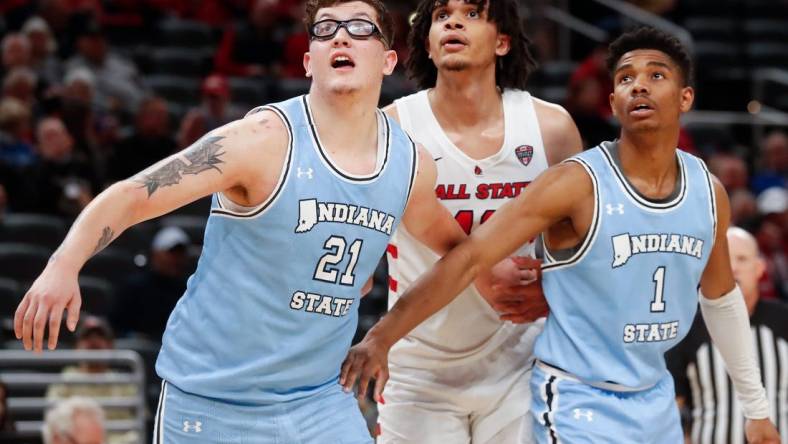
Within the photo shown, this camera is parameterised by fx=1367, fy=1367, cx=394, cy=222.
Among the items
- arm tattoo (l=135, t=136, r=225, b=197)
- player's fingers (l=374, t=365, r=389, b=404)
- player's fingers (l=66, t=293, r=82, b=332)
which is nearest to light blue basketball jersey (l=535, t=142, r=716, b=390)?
player's fingers (l=374, t=365, r=389, b=404)

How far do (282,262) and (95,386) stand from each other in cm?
510

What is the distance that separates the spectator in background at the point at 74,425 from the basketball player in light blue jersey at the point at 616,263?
3.46m

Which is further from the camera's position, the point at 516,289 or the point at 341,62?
the point at 516,289

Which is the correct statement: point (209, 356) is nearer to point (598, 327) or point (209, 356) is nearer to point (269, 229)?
point (269, 229)

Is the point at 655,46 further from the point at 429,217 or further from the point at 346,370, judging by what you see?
the point at 346,370

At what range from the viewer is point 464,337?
5.39m

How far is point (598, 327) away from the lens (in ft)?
15.2

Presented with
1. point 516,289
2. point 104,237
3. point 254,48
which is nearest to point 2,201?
point 254,48

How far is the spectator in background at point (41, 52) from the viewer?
12.7 meters

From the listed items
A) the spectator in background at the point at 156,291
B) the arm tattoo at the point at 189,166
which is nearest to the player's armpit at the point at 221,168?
the arm tattoo at the point at 189,166

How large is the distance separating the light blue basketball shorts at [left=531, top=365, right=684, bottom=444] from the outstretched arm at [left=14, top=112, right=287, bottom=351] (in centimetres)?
127

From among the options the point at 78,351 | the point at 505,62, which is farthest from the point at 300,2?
the point at 505,62

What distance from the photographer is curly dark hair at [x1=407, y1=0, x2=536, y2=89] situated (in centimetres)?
548

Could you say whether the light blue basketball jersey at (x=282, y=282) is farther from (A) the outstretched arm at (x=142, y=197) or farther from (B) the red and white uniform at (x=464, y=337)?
(B) the red and white uniform at (x=464, y=337)
